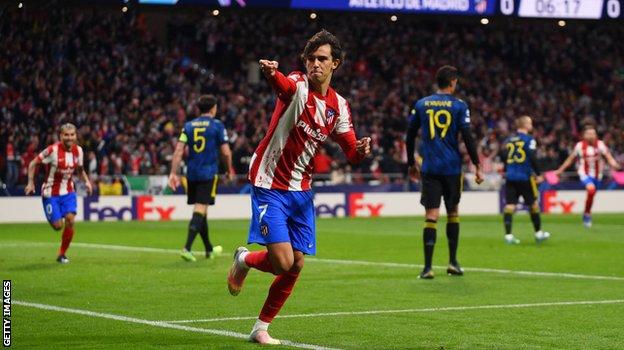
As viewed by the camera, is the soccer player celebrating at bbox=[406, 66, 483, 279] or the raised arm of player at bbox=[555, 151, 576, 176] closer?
the soccer player celebrating at bbox=[406, 66, 483, 279]

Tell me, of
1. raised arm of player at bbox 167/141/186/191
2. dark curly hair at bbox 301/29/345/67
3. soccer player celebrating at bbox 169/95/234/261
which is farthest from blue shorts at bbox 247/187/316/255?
soccer player celebrating at bbox 169/95/234/261

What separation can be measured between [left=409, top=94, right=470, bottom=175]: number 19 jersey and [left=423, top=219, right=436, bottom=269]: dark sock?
633 mm

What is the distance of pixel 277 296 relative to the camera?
9086 millimetres

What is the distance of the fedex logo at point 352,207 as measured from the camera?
34094mm

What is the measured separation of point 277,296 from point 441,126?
6.05 meters

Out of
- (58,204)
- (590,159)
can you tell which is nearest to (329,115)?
(58,204)

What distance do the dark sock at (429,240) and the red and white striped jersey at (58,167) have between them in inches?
223

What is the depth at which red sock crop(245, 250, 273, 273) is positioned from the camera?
29.5 feet

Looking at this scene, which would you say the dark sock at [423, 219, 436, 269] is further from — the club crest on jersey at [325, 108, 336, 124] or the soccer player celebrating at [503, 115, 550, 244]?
the soccer player celebrating at [503, 115, 550, 244]

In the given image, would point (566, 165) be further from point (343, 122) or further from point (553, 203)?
point (343, 122)

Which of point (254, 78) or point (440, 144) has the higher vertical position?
point (254, 78)

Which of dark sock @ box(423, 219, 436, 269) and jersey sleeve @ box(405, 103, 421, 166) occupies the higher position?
jersey sleeve @ box(405, 103, 421, 166)

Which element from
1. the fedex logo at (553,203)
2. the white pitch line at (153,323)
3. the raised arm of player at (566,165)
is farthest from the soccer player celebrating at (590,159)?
the white pitch line at (153,323)

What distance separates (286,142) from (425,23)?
39125 millimetres
